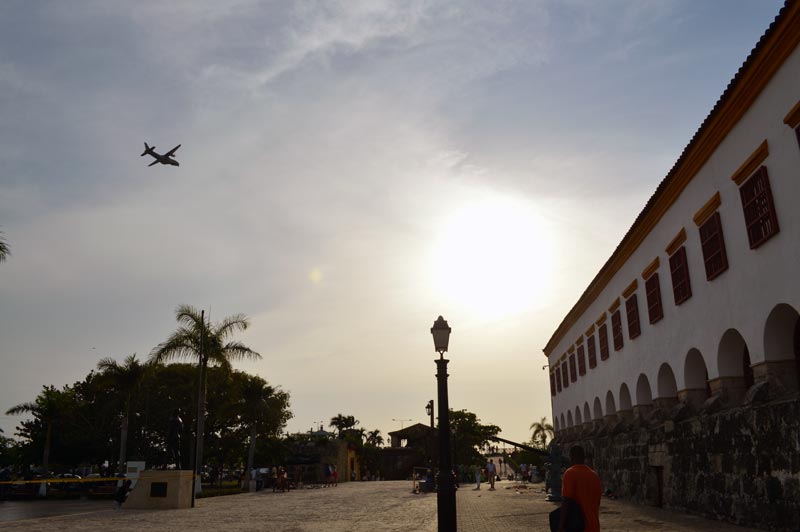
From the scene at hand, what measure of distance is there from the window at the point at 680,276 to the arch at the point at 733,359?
1.69 meters

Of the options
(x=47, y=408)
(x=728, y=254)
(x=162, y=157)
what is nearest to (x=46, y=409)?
(x=47, y=408)

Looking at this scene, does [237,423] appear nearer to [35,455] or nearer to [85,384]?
[85,384]

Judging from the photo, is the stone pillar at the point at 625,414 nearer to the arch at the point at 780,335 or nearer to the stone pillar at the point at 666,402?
the stone pillar at the point at 666,402

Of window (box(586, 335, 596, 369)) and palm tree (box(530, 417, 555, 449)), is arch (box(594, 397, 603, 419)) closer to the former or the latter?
window (box(586, 335, 596, 369))

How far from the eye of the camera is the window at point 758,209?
10.9 meters

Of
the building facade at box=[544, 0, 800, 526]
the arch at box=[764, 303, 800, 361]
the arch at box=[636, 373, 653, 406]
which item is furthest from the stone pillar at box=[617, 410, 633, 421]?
the arch at box=[764, 303, 800, 361]

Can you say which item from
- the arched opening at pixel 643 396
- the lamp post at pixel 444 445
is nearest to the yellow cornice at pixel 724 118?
the arched opening at pixel 643 396

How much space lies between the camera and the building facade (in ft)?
34.3

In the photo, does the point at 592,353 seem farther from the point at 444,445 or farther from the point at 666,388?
the point at 444,445

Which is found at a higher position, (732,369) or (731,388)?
(732,369)

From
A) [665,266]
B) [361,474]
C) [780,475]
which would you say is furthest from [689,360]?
[361,474]

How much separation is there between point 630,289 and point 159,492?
57.1 feet

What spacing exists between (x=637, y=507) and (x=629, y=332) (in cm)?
530

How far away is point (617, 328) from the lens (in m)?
22.1
